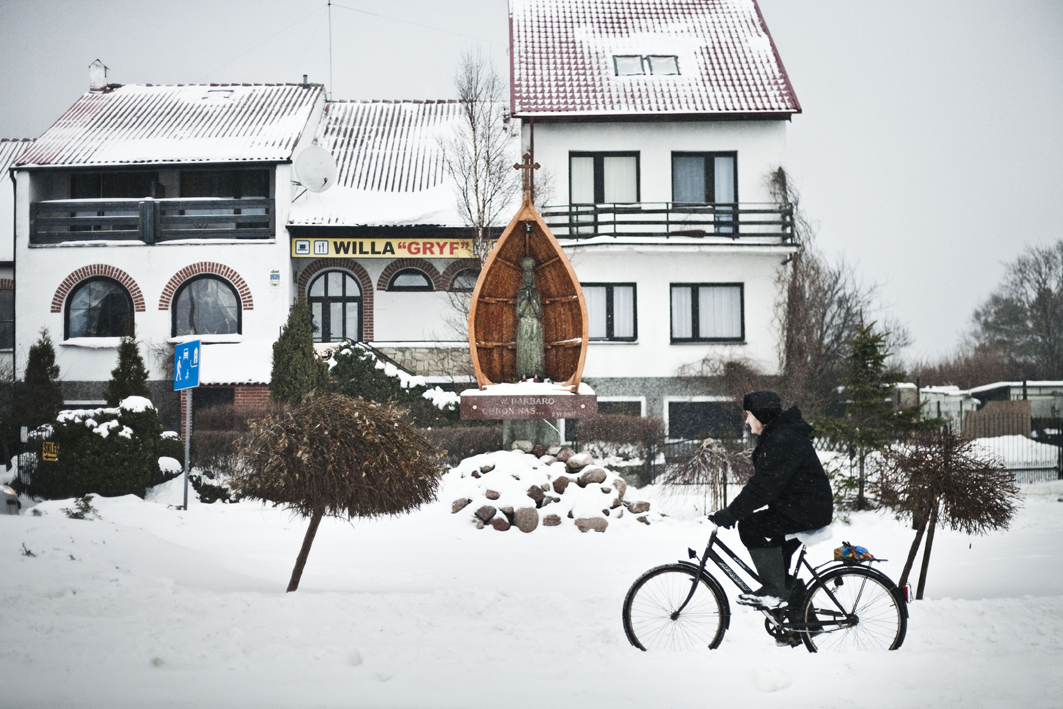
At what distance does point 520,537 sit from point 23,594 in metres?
5.61

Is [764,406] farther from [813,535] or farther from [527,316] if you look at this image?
[527,316]

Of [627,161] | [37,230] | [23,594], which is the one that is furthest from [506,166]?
[23,594]

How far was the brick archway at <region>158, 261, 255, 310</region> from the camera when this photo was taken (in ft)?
72.7

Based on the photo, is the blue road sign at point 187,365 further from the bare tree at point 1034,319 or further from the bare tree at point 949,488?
the bare tree at point 1034,319

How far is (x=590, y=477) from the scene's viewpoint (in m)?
12.0

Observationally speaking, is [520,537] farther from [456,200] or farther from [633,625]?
[456,200]

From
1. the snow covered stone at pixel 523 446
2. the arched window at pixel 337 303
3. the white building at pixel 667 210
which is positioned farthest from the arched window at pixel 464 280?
the snow covered stone at pixel 523 446

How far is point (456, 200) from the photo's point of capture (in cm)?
2272

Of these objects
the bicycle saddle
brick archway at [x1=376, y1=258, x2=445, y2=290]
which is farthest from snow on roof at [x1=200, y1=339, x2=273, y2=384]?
the bicycle saddle

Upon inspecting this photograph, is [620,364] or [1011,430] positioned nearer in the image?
[1011,430]

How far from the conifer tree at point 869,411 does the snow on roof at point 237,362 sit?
1268cm

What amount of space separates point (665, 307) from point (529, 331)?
31.0 ft

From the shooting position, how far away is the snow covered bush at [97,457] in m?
12.5

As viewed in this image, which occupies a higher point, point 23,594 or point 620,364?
point 620,364
